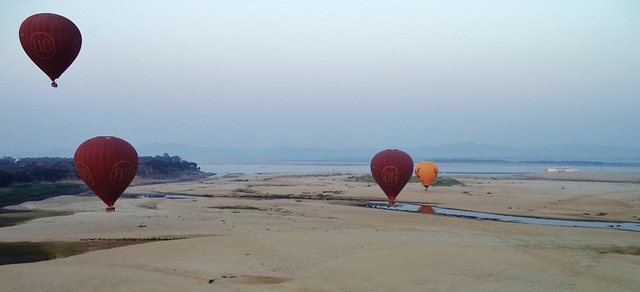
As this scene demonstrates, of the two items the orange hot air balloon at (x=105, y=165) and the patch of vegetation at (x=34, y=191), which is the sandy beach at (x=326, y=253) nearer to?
the orange hot air balloon at (x=105, y=165)

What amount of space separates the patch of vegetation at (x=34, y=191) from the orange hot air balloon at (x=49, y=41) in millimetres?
24156

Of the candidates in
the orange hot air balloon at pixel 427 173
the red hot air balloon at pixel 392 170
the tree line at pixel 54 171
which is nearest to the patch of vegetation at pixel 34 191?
the tree line at pixel 54 171

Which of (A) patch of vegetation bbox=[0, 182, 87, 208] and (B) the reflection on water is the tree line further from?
Result: (B) the reflection on water

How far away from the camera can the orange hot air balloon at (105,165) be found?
2100 centimetres

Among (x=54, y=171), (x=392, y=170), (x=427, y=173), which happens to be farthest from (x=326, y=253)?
(x=54, y=171)

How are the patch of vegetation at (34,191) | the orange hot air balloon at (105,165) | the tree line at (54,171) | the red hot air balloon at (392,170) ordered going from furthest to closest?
1. the tree line at (54,171)
2. the patch of vegetation at (34,191)
3. the red hot air balloon at (392,170)
4. the orange hot air balloon at (105,165)

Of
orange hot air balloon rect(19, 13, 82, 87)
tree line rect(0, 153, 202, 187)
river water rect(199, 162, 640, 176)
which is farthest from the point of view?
river water rect(199, 162, 640, 176)

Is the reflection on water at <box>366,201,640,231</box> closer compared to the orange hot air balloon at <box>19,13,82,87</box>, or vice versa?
the orange hot air balloon at <box>19,13,82,87</box>

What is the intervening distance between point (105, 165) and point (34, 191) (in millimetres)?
33331

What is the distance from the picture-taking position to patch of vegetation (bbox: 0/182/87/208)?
40.6 metres

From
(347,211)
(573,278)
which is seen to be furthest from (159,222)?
(573,278)

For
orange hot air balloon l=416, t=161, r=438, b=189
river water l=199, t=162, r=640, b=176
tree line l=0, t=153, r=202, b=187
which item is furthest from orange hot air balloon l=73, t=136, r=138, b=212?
river water l=199, t=162, r=640, b=176

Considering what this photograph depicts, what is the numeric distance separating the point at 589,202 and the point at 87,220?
42257 mm

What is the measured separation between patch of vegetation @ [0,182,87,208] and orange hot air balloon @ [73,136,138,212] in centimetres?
2351
